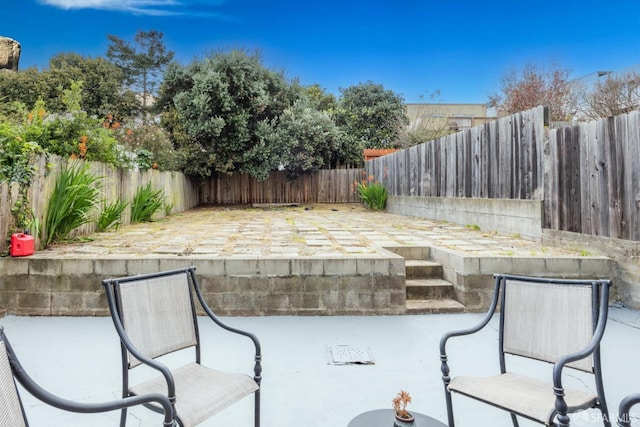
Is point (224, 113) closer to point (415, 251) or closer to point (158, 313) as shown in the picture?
point (415, 251)

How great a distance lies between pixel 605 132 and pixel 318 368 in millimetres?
3441

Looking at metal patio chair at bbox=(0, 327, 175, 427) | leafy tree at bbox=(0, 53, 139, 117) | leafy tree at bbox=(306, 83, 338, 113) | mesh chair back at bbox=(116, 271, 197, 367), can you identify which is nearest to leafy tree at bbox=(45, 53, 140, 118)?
leafy tree at bbox=(0, 53, 139, 117)

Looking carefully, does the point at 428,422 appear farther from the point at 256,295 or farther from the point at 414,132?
the point at 414,132

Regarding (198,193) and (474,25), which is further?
(474,25)

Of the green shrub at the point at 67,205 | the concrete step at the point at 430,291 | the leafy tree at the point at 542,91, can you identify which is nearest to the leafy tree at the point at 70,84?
the green shrub at the point at 67,205

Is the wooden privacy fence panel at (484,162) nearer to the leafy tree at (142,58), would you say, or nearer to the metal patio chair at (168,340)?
the metal patio chair at (168,340)

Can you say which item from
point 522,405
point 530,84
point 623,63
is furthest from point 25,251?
point 623,63

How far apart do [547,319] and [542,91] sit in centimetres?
1380

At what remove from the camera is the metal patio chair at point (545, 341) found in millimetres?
1356

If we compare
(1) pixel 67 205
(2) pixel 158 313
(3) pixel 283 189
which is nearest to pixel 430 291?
(2) pixel 158 313

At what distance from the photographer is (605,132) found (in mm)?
3545

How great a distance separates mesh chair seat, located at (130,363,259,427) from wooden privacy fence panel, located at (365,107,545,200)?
14.2 ft

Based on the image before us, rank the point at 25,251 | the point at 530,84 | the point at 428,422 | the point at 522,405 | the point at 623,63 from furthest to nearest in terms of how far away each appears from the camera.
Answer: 1. the point at 530,84
2. the point at 623,63
3. the point at 25,251
4. the point at 428,422
5. the point at 522,405

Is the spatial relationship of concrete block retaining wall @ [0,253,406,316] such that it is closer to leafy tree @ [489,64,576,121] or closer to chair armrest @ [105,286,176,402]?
chair armrest @ [105,286,176,402]
